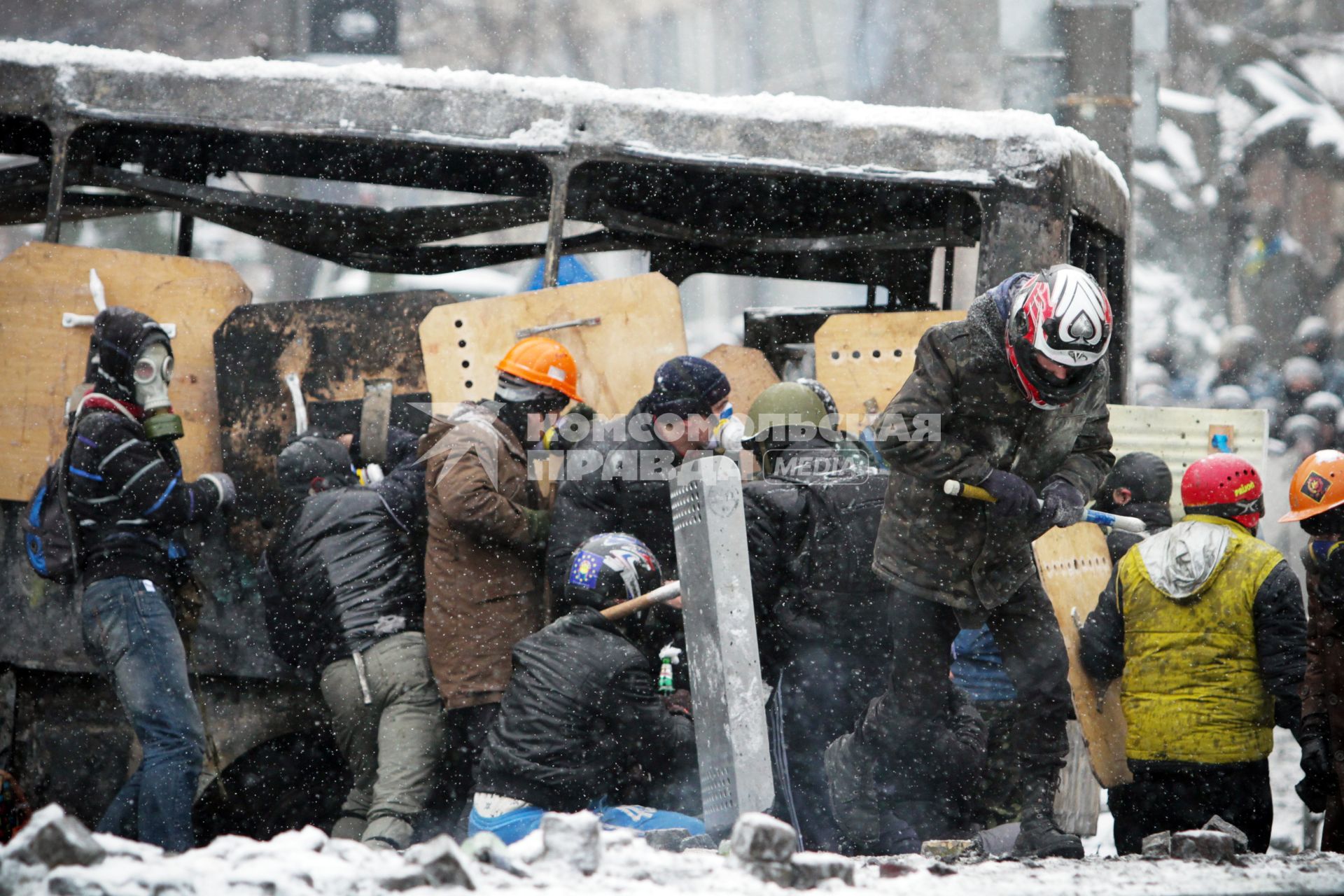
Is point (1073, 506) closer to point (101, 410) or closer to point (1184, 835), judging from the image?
point (1184, 835)

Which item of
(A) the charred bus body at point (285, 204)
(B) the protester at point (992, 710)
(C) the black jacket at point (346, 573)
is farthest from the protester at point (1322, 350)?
(C) the black jacket at point (346, 573)

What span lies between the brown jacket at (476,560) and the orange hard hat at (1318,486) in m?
2.93

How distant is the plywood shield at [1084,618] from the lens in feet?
17.3

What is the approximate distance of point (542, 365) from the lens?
5.46m

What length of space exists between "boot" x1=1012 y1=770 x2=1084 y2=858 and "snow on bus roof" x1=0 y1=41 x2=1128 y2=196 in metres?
2.86

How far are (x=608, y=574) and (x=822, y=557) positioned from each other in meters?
0.89

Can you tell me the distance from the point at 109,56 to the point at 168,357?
1770 millimetres

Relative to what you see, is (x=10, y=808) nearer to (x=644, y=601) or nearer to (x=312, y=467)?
(x=312, y=467)

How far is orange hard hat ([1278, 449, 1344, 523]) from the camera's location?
486 cm

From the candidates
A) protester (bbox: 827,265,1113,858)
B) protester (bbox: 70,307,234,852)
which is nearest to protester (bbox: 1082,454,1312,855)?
protester (bbox: 827,265,1113,858)

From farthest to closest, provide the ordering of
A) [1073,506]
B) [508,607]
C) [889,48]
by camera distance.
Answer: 1. [889,48]
2. [508,607]
3. [1073,506]

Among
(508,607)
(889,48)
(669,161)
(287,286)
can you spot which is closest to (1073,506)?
(508,607)

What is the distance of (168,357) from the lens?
200 inches

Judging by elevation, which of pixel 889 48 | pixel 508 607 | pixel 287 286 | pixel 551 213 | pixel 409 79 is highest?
pixel 889 48
